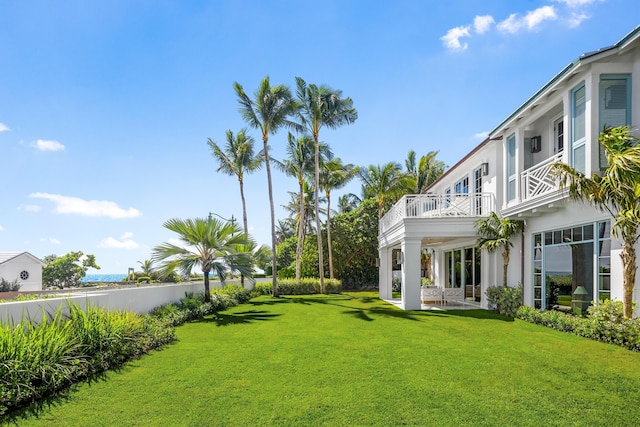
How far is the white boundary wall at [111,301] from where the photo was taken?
6.88 metres

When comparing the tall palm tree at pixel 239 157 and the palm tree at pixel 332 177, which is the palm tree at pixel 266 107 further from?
the palm tree at pixel 332 177

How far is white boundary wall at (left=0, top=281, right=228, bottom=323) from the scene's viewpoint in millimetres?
6883

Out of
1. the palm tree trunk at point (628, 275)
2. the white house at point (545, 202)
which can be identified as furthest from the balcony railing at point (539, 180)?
the palm tree trunk at point (628, 275)

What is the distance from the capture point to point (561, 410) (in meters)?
5.04

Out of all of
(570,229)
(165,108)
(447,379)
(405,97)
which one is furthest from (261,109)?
(447,379)

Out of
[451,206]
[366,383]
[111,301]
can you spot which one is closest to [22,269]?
[111,301]

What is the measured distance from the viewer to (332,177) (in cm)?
3031

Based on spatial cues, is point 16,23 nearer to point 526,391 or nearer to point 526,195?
point 526,391

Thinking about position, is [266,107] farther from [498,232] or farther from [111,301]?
[111,301]

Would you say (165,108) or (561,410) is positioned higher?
(165,108)

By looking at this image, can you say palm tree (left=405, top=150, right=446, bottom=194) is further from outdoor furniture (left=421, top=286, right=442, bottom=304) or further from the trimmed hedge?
outdoor furniture (left=421, top=286, right=442, bottom=304)

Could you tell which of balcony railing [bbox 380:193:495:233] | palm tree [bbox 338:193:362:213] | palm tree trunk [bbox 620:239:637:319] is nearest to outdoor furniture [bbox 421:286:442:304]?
balcony railing [bbox 380:193:495:233]

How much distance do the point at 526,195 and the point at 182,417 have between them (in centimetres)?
1143

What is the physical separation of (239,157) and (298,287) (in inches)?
382
